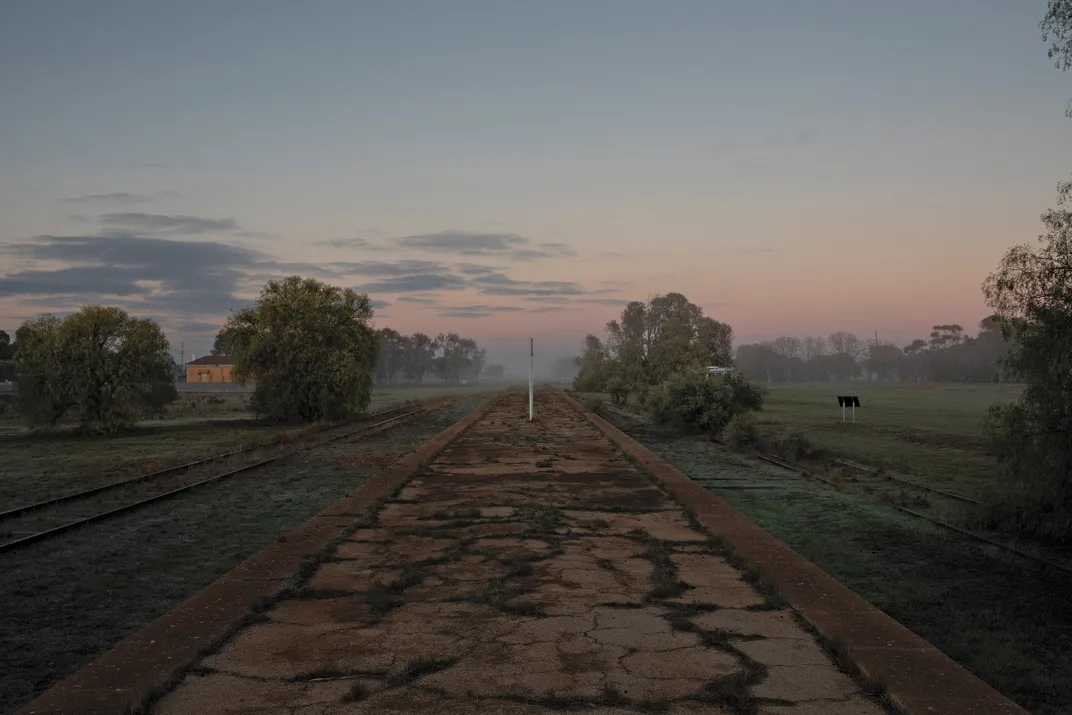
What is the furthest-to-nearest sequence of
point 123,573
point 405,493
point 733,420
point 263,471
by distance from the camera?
point 733,420 < point 263,471 < point 405,493 < point 123,573

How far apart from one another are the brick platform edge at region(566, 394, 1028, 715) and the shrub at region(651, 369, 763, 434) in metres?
17.3

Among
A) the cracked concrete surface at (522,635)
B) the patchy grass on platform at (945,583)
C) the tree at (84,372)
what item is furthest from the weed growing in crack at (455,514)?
the tree at (84,372)

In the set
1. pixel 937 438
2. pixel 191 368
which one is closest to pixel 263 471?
pixel 937 438

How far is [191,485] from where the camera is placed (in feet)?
40.8

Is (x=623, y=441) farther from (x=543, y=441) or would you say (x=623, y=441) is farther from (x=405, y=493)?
(x=405, y=493)

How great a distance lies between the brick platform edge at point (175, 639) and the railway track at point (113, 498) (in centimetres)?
325

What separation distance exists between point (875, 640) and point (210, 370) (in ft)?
392

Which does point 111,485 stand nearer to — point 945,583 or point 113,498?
point 113,498

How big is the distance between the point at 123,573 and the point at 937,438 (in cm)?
2243

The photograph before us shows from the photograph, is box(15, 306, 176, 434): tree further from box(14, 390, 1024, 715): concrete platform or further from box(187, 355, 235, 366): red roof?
box(187, 355, 235, 366): red roof

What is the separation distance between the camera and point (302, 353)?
29.8 meters

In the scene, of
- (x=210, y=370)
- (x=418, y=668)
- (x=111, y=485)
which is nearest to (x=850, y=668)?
(x=418, y=668)

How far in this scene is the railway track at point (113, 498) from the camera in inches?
356

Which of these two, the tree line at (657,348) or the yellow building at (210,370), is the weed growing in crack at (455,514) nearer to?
the tree line at (657,348)
